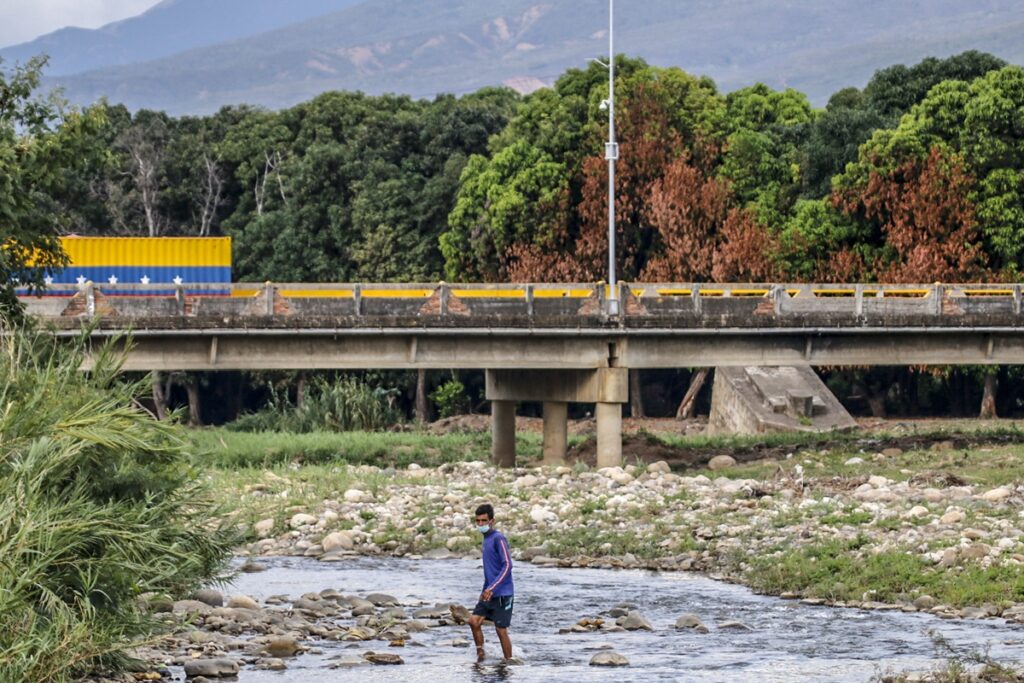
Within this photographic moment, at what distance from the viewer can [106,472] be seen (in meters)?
23.4

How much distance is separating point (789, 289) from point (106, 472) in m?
37.9

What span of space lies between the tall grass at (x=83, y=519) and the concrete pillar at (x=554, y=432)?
31.1 metres

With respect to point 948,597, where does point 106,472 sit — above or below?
above

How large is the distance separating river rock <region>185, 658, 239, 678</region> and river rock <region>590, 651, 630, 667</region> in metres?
5.09

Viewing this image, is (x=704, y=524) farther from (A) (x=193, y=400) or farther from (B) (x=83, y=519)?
(A) (x=193, y=400)

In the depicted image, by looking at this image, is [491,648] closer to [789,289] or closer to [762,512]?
[762,512]

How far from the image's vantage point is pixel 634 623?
29891mm

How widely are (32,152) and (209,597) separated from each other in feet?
26.5

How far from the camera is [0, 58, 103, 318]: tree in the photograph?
30.4m

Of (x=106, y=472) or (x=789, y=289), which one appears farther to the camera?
(x=789, y=289)

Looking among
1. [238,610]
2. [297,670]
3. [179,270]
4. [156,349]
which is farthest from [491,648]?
[179,270]

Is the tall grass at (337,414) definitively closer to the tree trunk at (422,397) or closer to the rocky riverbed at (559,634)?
the tree trunk at (422,397)

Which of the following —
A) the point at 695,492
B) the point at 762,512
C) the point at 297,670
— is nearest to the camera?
the point at 297,670

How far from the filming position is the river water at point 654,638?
25719 mm
